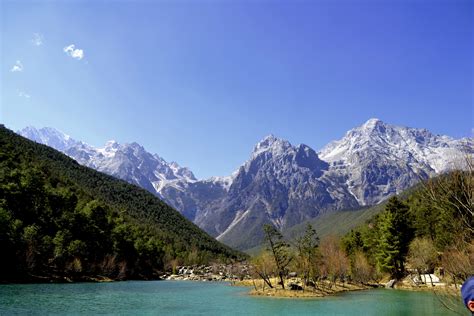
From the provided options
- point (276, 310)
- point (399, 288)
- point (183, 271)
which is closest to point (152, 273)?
point (183, 271)

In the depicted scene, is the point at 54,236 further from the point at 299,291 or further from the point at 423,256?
the point at 423,256

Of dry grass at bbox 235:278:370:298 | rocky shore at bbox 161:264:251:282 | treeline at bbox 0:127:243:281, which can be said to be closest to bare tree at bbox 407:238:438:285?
dry grass at bbox 235:278:370:298

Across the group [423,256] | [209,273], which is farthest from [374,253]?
[209,273]

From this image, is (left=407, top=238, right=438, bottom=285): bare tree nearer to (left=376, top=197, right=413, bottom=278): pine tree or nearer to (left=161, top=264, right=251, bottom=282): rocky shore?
(left=376, top=197, right=413, bottom=278): pine tree

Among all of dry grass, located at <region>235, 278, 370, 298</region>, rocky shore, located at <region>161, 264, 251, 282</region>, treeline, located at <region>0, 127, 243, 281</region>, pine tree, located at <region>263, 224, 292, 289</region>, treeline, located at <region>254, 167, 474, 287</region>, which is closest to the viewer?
dry grass, located at <region>235, 278, 370, 298</region>

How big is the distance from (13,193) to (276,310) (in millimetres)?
73256

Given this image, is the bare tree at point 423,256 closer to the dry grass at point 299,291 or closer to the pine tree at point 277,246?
the dry grass at point 299,291

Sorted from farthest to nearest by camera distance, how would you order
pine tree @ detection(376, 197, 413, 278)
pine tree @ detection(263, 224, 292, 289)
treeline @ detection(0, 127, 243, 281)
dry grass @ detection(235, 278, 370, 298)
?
pine tree @ detection(376, 197, 413, 278) < treeline @ detection(0, 127, 243, 281) < pine tree @ detection(263, 224, 292, 289) < dry grass @ detection(235, 278, 370, 298)

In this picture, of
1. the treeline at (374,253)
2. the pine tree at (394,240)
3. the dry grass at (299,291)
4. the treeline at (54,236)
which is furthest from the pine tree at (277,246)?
the treeline at (54,236)

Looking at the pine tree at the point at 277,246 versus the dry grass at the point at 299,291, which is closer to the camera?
the dry grass at the point at 299,291

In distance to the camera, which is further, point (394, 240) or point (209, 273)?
point (209, 273)

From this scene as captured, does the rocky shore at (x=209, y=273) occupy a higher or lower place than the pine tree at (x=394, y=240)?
lower

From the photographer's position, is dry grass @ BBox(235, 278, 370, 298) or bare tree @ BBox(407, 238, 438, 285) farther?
bare tree @ BBox(407, 238, 438, 285)

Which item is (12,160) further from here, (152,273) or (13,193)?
(152,273)
